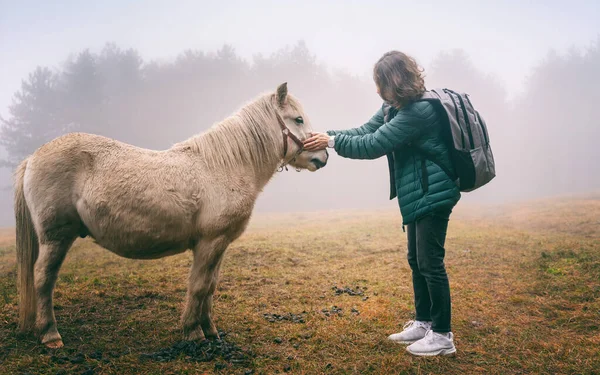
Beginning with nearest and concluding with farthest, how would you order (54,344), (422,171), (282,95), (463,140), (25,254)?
(463,140) < (422,171) < (54,344) < (25,254) < (282,95)

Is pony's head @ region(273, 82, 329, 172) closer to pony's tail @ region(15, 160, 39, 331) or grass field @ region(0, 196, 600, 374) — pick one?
grass field @ region(0, 196, 600, 374)

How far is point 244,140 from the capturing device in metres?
3.99

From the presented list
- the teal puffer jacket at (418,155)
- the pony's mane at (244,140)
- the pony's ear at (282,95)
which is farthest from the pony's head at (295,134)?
the teal puffer jacket at (418,155)

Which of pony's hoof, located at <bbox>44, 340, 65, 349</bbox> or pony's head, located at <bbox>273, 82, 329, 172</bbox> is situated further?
pony's head, located at <bbox>273, 82, 329, 172</bbox>

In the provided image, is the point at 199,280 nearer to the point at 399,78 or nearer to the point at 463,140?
the point at 399,78

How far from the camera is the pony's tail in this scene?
147 inches

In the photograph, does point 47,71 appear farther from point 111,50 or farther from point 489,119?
point 489,119

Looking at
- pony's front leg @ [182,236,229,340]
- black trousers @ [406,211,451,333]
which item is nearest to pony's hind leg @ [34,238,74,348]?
pony's front leg @ [182,236,229,340]

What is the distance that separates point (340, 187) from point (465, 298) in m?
40.0

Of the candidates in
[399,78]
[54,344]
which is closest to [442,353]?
[399,78]

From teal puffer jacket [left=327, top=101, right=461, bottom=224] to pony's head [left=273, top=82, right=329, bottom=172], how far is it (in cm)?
71

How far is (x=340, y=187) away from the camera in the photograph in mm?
45375

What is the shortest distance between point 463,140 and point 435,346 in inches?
81.6

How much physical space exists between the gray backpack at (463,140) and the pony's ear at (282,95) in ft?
5.14
